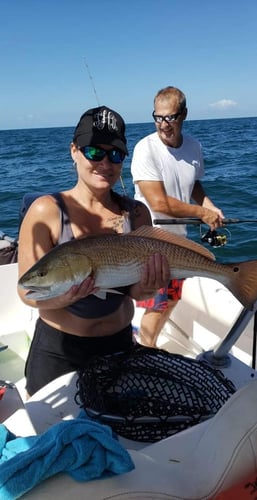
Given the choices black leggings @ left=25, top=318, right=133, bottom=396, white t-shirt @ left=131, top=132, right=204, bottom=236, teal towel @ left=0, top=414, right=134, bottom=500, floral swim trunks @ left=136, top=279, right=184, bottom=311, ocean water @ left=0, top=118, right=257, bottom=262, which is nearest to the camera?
teal towel @ left=0, top=414, right=134, bottom=500

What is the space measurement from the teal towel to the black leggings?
117cm

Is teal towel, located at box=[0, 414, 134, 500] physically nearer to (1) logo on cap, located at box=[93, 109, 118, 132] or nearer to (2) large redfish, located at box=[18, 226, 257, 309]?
(2) large redfish, located at box=[18, 226, 257, 309]

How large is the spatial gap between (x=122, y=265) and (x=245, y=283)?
615 mm

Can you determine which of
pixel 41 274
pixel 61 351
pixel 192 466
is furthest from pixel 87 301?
pixel 192 466

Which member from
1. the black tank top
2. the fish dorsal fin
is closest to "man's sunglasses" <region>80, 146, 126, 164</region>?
the black tank top

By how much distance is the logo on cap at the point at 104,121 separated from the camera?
2.28m

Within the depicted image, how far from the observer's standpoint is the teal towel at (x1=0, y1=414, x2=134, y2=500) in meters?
1.05

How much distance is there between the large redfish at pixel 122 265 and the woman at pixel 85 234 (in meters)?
0.07

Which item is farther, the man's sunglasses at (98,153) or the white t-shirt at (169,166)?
the white t-shirt at (169,166)

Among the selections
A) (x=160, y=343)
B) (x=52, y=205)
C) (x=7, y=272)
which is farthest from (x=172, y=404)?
(x=7, y=272)

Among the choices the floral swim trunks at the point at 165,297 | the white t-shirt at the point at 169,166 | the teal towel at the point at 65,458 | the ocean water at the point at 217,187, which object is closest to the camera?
the teal towel at the point at 65,458

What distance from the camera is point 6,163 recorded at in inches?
1036

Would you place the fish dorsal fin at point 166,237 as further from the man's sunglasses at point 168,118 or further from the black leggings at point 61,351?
the man's sunglasses at point 168,118

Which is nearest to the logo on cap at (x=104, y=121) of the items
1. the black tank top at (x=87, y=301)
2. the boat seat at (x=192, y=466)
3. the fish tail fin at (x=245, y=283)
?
the black tank top at (x=87, y=301)
